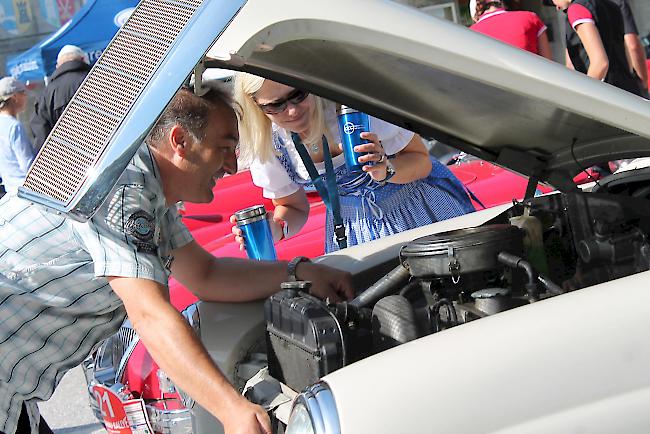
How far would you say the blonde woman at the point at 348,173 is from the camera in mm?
3260

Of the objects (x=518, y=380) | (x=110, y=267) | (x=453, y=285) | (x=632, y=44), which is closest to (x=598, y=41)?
(x=632, y=44)

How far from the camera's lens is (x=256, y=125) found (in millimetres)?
3393

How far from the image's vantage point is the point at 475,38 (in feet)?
6.17

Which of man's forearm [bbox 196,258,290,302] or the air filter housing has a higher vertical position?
the air filter housing

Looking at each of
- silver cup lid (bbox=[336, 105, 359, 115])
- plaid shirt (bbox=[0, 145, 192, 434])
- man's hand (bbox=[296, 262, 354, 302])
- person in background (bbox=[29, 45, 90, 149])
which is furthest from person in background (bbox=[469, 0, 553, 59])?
plaid shirt (bbox=[0, 145, 192, 434])

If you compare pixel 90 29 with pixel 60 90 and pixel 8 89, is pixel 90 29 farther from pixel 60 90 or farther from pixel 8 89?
pixel 60 90

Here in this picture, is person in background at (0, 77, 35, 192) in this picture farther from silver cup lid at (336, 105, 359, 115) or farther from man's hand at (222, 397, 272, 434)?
man's hand at (222, 397, 272, 434)

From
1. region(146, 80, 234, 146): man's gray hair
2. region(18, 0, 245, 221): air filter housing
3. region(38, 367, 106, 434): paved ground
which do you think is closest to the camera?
region(18, 0, 245, 221): air filter housing

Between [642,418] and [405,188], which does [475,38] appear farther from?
[405,188]

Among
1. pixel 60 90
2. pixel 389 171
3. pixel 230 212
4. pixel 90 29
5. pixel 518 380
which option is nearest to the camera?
pixel 518 380

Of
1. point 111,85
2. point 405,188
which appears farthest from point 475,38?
point 405,188

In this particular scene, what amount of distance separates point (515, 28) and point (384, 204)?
2.46m

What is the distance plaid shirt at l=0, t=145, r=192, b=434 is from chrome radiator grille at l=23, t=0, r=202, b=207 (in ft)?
1.03

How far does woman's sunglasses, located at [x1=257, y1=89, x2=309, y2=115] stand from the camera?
311cm
